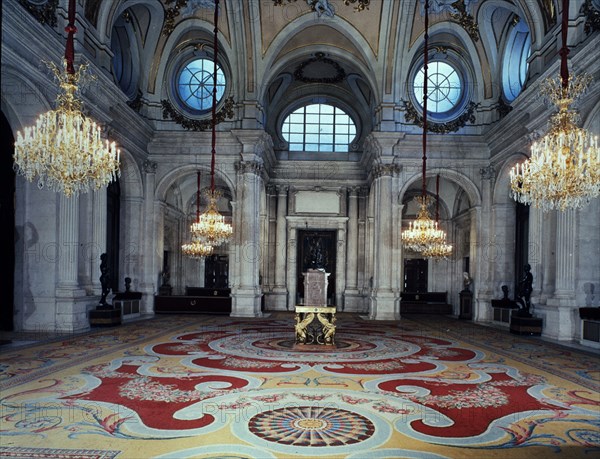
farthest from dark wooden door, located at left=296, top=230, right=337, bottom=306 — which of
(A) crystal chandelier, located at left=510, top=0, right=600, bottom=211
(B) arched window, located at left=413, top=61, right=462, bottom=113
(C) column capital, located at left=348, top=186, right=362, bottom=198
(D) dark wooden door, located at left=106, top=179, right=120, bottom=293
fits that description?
(A) crystal chandelier, located at left=510, top=0, right=600, bottom=211

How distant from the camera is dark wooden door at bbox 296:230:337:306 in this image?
65.4 ft

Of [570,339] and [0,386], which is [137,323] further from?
[570,339]

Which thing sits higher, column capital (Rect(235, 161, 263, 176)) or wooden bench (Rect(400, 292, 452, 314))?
column capital (Rect(235, 161, 263, 176))

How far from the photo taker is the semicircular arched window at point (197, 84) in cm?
1688

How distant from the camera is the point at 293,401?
511 cm

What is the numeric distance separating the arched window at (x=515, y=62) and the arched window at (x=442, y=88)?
1824 millimetres

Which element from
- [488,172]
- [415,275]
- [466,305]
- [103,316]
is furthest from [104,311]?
[415,275]

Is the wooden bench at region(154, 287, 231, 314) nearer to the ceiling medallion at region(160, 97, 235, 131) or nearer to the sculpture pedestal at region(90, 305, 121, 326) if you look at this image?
the sculpture pedestal at region(90, 305, 121, 326)

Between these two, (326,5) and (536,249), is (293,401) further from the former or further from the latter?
(326,5)

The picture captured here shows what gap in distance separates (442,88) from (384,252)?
18.9 feet

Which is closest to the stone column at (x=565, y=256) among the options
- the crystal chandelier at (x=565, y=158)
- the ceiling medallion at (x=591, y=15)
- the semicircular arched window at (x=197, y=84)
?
the crystal chandelier at (x=565, y=158)

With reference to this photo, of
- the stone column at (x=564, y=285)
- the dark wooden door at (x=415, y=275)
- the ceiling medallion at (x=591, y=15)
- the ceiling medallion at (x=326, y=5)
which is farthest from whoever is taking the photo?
the dark wooden door at (x=415, y=275)

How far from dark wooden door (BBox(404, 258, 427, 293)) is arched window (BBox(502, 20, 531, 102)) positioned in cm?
819

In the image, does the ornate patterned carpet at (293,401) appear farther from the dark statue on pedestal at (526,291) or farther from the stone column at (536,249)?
the stone column at (536,249)
